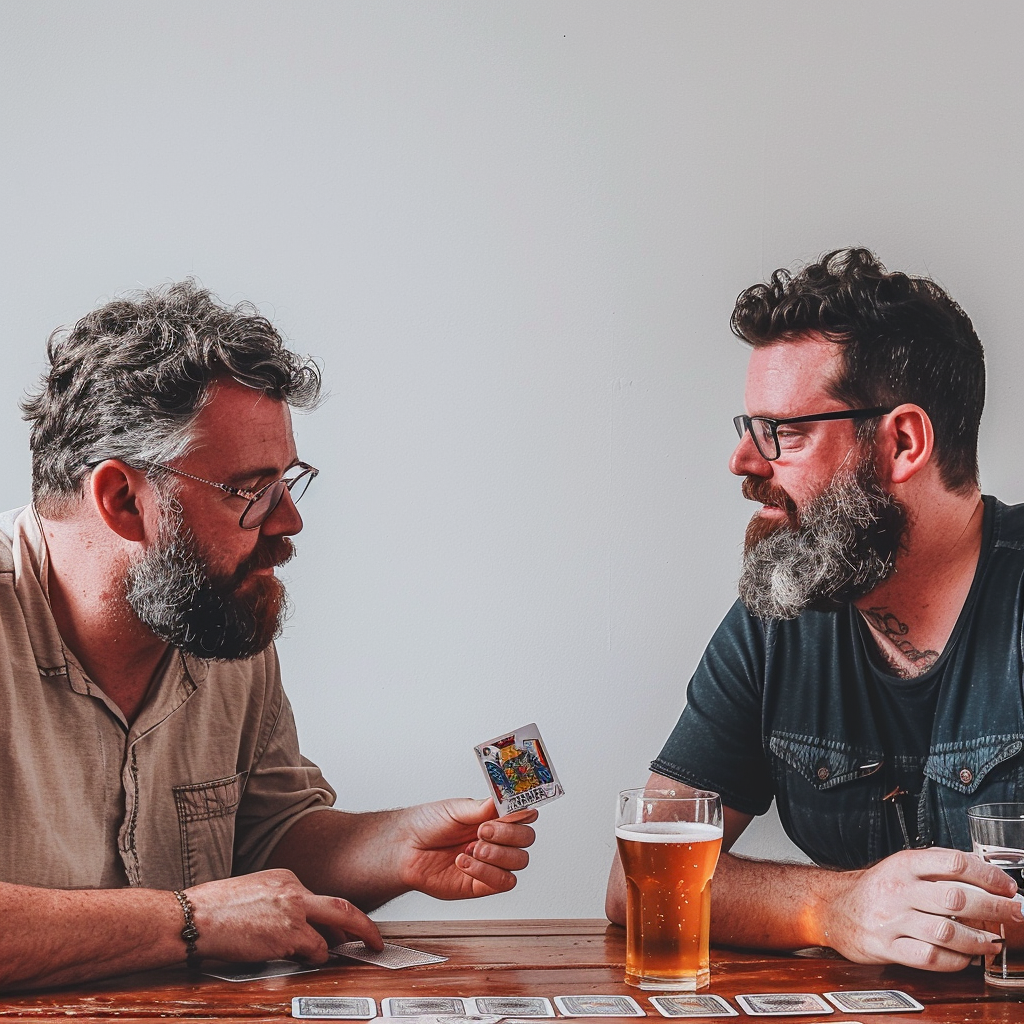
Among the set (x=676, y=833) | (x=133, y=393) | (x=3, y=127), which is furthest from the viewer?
(x=3, y=127)

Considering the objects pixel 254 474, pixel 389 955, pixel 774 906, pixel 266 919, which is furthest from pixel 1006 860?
pixel 254 474

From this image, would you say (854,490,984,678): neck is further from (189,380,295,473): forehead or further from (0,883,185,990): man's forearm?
(0,883,185,990): man's forearm

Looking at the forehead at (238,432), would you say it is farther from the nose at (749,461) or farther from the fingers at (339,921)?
the nose at (749,461)

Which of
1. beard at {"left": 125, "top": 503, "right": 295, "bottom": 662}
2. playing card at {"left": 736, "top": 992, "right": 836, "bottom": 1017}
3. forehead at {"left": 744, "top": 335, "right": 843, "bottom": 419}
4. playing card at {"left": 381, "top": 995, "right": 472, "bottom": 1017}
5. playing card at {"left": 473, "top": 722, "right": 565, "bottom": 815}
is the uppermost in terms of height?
forehead at {"left": 744, "top": 335, "right": 843, "bottom": 419}

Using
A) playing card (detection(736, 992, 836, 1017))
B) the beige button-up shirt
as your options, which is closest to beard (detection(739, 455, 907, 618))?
playing card (detection(736, 992, 836, 1017))

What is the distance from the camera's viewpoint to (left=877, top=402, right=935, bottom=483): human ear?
208 centimetres

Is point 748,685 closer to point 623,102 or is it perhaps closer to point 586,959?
point 586,959

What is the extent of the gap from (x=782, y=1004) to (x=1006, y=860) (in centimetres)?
35

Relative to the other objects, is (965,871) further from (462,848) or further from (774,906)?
(462,848)

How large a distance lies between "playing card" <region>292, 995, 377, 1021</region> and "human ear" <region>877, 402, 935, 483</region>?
52.8 inches

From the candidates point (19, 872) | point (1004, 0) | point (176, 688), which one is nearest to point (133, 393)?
point (176, 688)

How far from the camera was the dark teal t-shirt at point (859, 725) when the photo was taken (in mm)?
1884

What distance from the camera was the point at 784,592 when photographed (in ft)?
6.70

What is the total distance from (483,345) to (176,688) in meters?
1.09
